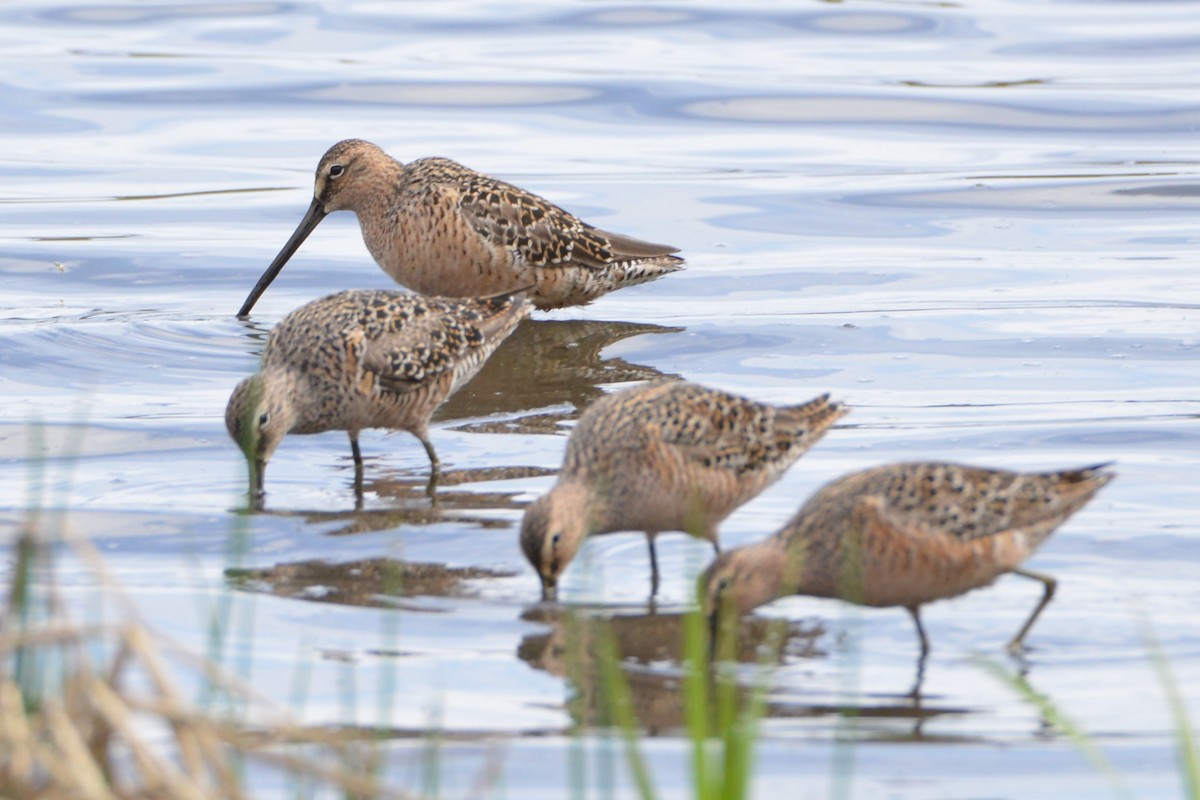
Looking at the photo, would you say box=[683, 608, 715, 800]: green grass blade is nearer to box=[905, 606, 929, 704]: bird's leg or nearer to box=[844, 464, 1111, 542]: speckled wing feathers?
box=[905, 606, 929, 704]: bird's leg

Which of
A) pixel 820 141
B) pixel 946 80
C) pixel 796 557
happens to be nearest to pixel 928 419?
pixel 796 557

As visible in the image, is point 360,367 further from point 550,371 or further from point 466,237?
point 466,237

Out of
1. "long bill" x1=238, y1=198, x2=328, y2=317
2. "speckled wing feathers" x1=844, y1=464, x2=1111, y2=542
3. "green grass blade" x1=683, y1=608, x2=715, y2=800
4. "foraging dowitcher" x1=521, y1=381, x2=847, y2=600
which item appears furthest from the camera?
"long bill" x1=238, y1=198, x2=328, y2=317

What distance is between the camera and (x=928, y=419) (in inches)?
299

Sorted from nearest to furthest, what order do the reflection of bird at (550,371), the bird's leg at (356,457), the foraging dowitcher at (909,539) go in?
1. the foraging dowitcher at (909,539)
2. the bird's leg at (356,457)
3. the reflection of bird at (550,371)

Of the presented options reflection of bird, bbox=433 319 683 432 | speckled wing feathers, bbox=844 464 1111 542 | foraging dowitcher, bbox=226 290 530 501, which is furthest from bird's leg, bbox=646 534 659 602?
reflection of bird, bbox=433 319 683 432

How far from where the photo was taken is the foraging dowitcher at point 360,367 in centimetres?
683

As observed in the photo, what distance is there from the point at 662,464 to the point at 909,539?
91 centimetres

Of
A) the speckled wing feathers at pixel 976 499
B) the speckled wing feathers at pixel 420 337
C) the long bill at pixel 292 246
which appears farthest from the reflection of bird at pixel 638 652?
the long bill at pixel 292 246

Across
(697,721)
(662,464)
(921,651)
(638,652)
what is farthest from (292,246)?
(697,721)

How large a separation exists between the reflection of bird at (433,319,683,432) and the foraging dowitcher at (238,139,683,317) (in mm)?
244

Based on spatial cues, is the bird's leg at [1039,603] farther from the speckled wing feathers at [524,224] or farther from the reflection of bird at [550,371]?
the speckled wing feathers at [524,224]

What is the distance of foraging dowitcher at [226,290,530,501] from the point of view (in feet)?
22.4

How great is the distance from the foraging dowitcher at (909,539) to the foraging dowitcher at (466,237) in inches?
173
